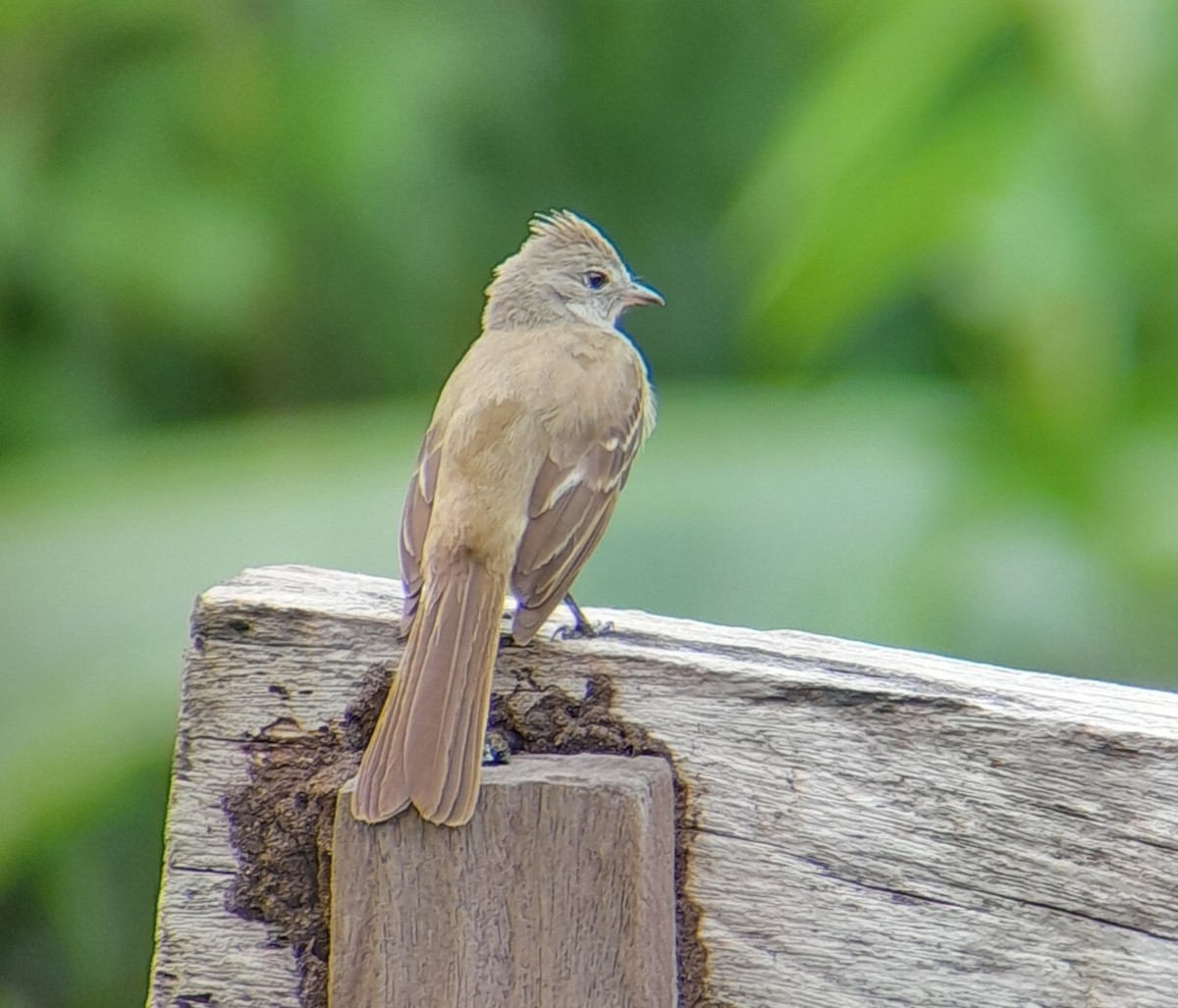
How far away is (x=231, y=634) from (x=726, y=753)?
0.71 metres

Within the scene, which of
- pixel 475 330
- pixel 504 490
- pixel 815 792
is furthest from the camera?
pixel 475 330

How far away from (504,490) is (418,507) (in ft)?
0.55

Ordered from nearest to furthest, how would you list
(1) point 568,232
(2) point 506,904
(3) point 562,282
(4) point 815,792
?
(2) point 506,904 < (4) point 815,792 < (3) point 562,282 < (1) point 568,232

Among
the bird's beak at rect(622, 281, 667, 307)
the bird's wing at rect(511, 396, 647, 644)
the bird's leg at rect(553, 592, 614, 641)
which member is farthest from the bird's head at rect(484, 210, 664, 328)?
the bird's leg at rect(553, 592, 614, 641)

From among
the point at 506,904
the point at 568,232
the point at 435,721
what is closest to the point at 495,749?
the point at 435,721

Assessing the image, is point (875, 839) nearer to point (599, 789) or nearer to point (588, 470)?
point (599, 789)

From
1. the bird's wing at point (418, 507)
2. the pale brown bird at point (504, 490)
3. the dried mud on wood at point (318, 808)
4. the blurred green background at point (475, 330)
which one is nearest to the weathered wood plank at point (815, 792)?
the dried mud on wood at point (318, 808)

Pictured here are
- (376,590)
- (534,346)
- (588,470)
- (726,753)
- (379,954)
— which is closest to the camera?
(379,954)

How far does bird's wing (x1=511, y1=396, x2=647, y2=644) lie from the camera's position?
3496mm

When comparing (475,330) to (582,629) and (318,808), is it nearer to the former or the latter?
(582,629)

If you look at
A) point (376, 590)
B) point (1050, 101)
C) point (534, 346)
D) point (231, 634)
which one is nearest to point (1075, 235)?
point (1050, 101)

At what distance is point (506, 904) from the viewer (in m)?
2.41

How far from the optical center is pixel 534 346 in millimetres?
4379

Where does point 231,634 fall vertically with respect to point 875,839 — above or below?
above
